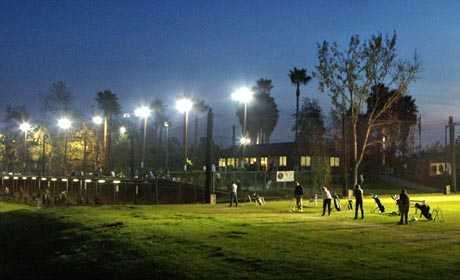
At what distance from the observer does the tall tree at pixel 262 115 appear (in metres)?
145

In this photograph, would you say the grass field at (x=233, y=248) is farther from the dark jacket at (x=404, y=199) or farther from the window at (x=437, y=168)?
the window at (x=437, y=168)

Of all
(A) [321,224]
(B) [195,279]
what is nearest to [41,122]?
(A) [321,224]

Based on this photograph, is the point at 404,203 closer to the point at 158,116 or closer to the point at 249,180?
the point at 249,180

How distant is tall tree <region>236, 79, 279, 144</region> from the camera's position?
14469 cm

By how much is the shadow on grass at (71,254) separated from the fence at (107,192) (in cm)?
2047

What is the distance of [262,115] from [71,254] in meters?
127

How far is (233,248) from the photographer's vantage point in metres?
19.4

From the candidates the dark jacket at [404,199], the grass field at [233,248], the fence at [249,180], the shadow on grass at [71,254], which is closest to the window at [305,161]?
the fence at [249,180]

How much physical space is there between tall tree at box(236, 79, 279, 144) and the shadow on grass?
371 ft

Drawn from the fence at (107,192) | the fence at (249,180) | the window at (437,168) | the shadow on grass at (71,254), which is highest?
the window at (437,168)

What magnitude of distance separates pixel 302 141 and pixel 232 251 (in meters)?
76.2

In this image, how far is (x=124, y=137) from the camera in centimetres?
10850

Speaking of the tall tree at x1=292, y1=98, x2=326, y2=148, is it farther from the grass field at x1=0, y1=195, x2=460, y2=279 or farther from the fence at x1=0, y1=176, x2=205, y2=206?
the grass field at x1=0, y1=195, x2=460, y2=279

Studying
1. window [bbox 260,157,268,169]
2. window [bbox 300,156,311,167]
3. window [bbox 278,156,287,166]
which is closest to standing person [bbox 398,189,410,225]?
window [bbox 300,156,311,167]
